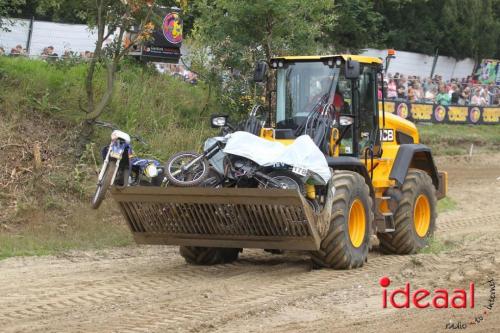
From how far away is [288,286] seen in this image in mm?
Answer: 9523

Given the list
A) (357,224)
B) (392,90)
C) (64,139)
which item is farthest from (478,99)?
(357,224)

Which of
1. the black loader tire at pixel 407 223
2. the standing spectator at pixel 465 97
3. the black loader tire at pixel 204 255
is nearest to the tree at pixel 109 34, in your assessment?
the black loader tire at pixel 204 255

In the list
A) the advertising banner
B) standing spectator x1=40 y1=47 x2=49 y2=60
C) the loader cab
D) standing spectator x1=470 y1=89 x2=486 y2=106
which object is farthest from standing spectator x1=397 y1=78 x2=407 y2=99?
the loader cab

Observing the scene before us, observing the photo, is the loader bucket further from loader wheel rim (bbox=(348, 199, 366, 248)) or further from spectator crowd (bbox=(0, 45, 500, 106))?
spectator crowd (bbox=(0, 45, 500, 106))

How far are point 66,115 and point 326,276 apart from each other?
7456 millimetres

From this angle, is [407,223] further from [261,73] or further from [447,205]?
[447,205]

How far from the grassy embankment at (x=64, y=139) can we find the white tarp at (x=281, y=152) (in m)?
3.79

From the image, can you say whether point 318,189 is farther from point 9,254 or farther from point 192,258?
point 9,254

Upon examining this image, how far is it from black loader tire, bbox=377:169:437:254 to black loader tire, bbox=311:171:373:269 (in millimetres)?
1590

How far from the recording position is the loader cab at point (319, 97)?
36.3 feet

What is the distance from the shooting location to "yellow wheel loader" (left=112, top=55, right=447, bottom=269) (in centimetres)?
980

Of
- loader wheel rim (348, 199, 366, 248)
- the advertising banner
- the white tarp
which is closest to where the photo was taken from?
the white tarp

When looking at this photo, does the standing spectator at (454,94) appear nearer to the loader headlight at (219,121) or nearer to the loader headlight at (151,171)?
the loader headlight at (219,121)

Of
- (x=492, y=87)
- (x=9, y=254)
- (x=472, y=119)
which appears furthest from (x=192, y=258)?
(x=492, y=87)
